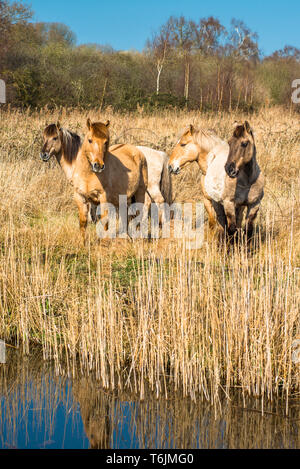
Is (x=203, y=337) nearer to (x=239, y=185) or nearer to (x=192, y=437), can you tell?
(x=192, y=437)

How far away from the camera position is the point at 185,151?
813 cm

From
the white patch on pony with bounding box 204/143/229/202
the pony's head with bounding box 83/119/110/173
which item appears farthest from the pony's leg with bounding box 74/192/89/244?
the white patch on pony with bounding box 204/143/229/202

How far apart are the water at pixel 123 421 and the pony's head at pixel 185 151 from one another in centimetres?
448

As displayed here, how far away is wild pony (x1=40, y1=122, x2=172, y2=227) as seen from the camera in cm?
804

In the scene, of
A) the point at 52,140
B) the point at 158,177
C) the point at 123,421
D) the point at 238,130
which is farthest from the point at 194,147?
the point at 123,421

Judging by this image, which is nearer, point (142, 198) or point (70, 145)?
point (70, 145)

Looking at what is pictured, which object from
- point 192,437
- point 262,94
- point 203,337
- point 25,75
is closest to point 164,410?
point 192,437

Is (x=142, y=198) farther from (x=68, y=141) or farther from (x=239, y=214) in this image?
(x=239, y=214)

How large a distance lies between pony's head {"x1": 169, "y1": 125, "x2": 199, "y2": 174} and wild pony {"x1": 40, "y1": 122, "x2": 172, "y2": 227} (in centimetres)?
80

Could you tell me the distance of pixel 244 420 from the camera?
3.81m

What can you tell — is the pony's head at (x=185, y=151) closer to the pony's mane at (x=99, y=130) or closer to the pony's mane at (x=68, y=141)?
the pony's mane at (x=68, y=141)

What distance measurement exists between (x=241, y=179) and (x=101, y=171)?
1754 millimetres

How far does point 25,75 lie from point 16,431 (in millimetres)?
22694

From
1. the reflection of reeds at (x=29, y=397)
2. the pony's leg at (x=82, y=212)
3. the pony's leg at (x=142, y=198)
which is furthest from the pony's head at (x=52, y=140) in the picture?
the reflection of reeds at (x=29, y=397)
